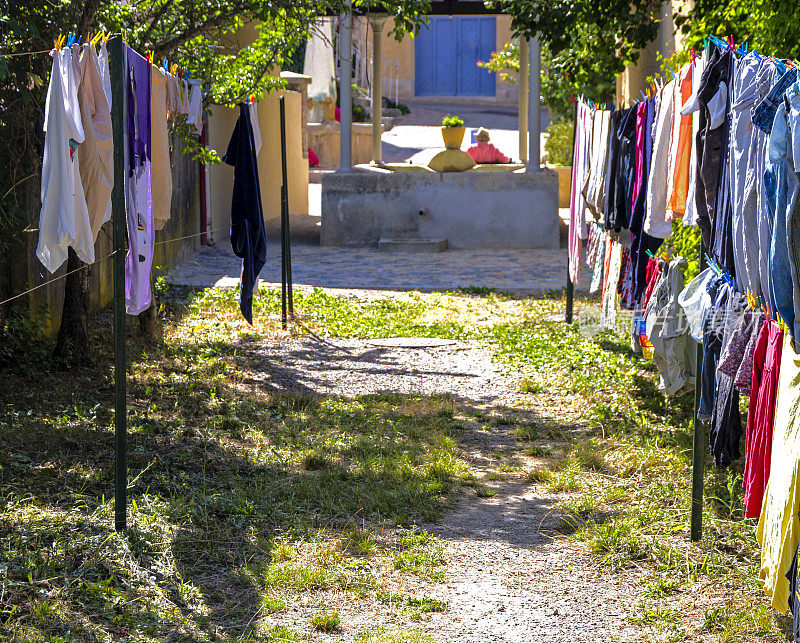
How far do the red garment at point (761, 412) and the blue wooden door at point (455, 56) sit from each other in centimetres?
3040

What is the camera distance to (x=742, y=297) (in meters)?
3.68

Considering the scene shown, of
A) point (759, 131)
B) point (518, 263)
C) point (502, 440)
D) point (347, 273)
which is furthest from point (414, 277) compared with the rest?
point (759, 131)

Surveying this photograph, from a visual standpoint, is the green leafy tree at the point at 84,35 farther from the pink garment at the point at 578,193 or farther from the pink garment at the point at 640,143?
the pink garment at the point at 640,143

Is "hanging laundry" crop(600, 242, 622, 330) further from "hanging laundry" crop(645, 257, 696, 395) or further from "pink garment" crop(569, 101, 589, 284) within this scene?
"hanging laundry" crop(645, 257, 696, 395)

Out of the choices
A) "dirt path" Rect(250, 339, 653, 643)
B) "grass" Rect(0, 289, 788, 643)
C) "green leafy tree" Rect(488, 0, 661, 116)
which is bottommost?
"dirt path" Rect(250, 339, 653, 643)

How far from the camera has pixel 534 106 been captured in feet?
46.0

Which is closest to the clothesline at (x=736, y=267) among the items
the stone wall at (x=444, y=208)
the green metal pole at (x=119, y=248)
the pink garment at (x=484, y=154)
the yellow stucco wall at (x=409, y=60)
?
the green metal pole at (x=119, y=248)

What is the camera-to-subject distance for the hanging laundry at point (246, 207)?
25.1 ft

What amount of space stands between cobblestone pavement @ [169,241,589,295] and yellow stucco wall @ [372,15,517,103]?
19544 mm

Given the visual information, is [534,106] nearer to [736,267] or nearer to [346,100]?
[346,100]

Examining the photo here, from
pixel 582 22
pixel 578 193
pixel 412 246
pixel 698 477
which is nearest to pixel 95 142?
pixel 698 477

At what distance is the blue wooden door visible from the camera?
107 ft

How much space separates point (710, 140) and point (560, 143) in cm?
1483

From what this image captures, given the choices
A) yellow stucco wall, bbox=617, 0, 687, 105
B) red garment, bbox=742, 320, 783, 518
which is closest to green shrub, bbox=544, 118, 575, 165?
yellow stucco wall, bbox=617, 0, 687, 105
